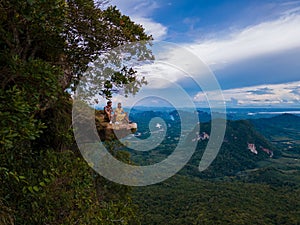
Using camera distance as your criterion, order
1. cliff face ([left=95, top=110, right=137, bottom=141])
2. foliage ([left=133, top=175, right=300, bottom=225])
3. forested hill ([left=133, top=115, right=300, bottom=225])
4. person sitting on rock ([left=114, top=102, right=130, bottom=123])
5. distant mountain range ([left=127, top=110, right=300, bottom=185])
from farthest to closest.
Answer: distant mountain range ([left=127, top=110, right=300, bottom=185]), forested hill ([left=133, top=115, right=300, bottom=225]), foliage ([left=133, top=175, right=300, bottom=225]), cliff face ([left=95, top=110, right=137, bottom=141]), person sitting on rock ([left=114, top=102, right=130, bottom=123])

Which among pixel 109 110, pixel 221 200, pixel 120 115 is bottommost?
pixel 221 200

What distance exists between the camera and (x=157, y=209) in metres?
45.6

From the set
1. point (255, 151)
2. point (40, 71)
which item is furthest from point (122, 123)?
point (255, 151)

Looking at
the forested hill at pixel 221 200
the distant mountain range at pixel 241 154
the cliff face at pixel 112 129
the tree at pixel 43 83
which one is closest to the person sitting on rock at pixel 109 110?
the cliff face at pixel 112 129

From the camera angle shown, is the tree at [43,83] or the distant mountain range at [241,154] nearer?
the tree at [43,83]

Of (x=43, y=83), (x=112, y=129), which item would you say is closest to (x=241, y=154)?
(x=112, y=129)

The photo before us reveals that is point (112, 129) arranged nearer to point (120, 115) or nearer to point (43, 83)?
point (120, 115)

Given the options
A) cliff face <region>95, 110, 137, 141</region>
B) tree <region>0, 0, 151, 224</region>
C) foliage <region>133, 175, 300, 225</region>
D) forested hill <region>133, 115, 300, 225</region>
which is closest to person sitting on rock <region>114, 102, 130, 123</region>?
cliff face <region>95, 110, 137, 141</region>

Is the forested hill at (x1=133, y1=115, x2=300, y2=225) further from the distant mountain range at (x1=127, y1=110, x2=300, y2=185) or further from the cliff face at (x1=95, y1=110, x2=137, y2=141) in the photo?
the cliff face at (x1=95, y1=110, x2=137, y2=141)

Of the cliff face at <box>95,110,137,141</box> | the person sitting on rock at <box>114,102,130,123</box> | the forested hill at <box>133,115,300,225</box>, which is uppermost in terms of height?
the person sitting on rock at <box>114,102,130,123</box>

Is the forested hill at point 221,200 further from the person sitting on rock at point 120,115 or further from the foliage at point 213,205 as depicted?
the person sitting on rock at point 120,115

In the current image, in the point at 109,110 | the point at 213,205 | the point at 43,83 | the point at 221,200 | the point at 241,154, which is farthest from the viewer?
the point at 241,154

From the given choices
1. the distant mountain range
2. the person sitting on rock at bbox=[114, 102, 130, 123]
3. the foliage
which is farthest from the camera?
the distant mountain range

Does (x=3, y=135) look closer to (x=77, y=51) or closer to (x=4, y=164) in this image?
(x=4, y=164)
